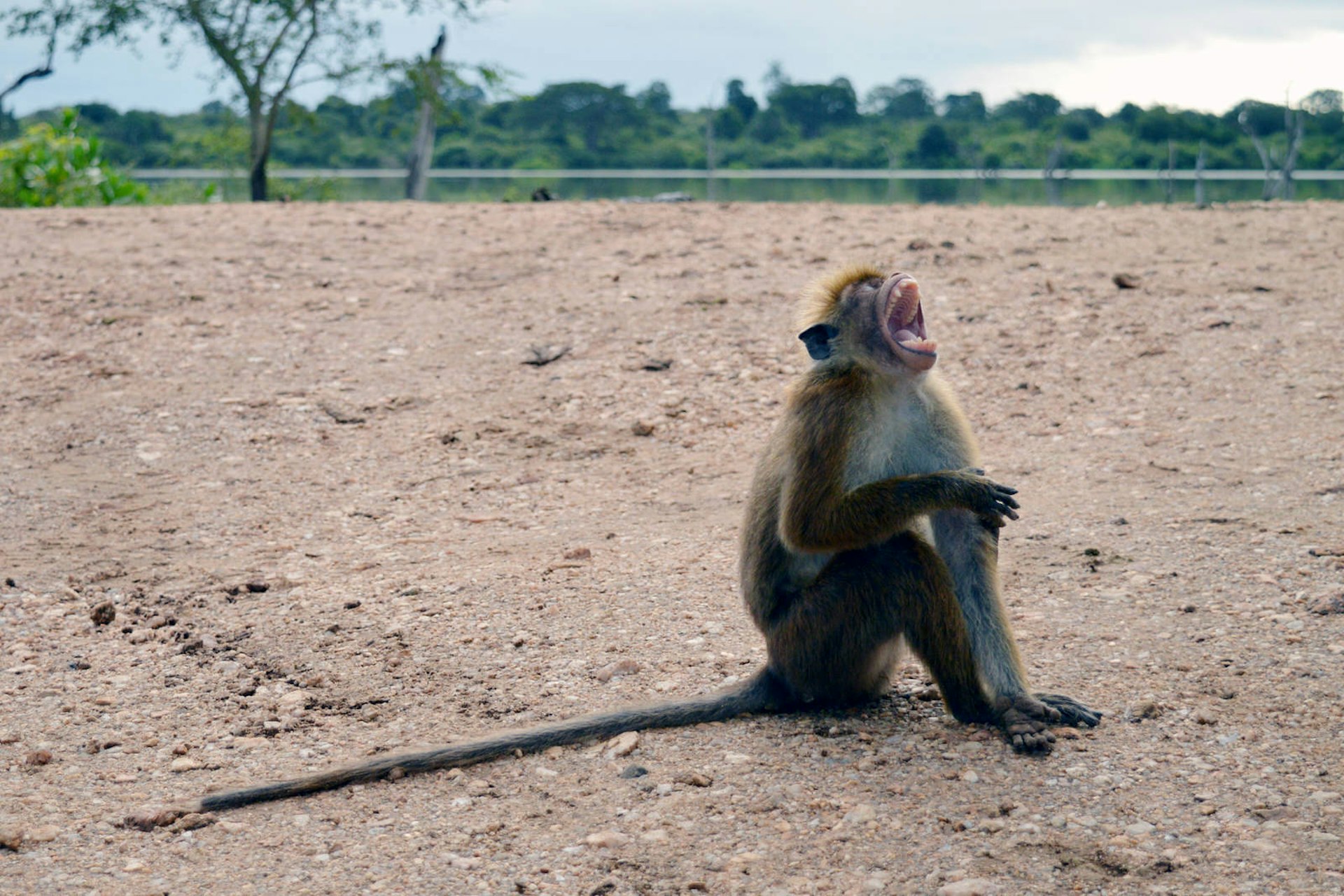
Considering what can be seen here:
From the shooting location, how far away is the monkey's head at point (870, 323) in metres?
3.98

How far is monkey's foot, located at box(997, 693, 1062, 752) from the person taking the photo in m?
3.80

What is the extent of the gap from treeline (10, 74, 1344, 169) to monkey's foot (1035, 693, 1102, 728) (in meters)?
21.4

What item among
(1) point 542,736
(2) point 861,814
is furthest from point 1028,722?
(1) point 542,736

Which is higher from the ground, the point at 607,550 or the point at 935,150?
the point at 935,150

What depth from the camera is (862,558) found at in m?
3.91

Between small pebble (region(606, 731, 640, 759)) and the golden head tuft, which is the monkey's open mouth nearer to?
the golden head tuft

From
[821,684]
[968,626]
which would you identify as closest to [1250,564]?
[968,626]

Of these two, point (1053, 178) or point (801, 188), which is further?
point (801, 188)

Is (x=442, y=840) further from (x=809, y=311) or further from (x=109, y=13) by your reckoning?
(x=109, y=13)

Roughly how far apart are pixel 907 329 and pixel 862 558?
29.8 inches

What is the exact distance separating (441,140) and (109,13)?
75.8 ft

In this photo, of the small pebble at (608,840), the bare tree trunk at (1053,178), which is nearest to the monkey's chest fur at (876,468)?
the small pebble at (608,840)

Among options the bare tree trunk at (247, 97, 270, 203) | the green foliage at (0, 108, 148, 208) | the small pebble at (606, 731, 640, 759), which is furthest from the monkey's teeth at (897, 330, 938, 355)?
the bare tree trunk at (247, 97, 270, 203)

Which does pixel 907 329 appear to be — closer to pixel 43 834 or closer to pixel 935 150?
pixel 43 834
